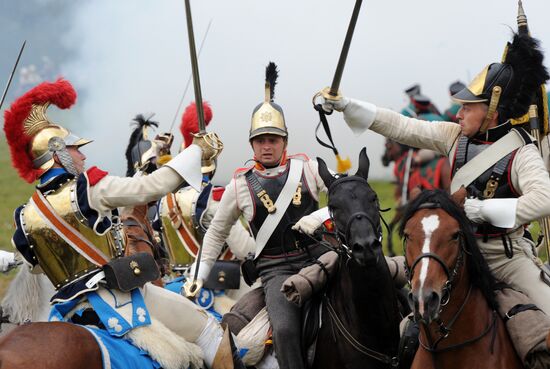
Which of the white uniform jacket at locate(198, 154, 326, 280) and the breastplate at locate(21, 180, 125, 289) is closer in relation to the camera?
the breastplate at locate(21, 180, 125, 289)

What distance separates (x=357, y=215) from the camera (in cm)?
574

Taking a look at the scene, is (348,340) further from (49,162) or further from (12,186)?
(12,186)

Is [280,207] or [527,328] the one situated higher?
[280,207]

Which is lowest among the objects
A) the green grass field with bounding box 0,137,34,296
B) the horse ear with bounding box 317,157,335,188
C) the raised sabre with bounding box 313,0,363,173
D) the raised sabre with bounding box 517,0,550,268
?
the green grass field with bounding box 0,137,34,296

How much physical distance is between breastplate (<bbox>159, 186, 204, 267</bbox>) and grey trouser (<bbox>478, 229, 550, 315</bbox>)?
449 cm

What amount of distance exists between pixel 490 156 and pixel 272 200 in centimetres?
180

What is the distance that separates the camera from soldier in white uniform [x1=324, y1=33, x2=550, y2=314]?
5.32 metres

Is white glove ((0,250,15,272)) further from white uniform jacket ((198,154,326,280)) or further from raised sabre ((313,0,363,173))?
raised sabre ((313,0,363,173))

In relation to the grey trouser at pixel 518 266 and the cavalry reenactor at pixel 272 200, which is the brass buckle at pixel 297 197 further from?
the grey trouser at pixel 518 266

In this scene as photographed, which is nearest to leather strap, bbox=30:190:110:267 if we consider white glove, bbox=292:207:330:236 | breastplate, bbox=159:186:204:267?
white glove, bbox=292:207:330:236

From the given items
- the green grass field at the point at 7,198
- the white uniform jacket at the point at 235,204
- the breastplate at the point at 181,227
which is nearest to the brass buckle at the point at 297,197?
the white uniform jacket at the point at 235,204

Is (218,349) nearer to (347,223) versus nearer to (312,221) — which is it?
(312,221)

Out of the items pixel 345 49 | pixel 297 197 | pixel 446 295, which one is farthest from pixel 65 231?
pixel 446 295

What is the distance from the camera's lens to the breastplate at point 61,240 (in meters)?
5.58
